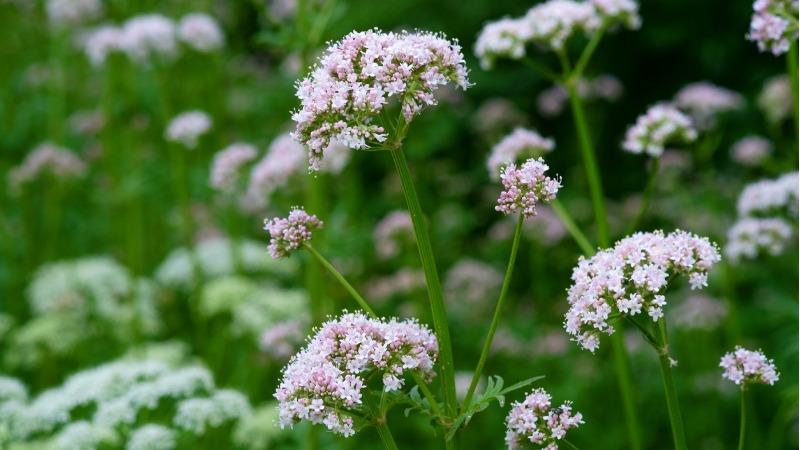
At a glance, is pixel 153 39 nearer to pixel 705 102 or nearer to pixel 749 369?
pixel 705 102

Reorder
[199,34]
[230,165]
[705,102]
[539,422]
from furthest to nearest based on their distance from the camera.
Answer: [199,34] → [705,102] → [230,165] → [539,422]

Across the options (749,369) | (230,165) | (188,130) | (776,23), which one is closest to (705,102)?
(776,23)

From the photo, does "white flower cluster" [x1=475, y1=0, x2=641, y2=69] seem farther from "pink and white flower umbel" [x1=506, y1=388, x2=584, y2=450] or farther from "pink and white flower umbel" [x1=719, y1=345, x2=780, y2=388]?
"pink and white flower umbel" [x1=506, y1=388, x2=584, y2=450]

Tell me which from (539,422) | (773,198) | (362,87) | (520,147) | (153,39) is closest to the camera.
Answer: (362,87)

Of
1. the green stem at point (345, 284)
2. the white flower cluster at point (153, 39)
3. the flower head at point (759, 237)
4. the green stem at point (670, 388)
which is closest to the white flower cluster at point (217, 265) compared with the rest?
the white flower cluster at point (153, 39)

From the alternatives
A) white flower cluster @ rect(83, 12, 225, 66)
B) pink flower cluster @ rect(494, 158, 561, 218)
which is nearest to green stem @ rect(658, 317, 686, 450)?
pink flower cluster @ rect(494, 158, 561, 218)

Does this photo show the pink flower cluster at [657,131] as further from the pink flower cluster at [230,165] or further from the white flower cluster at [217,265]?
the white flower cluster at [217,265]
